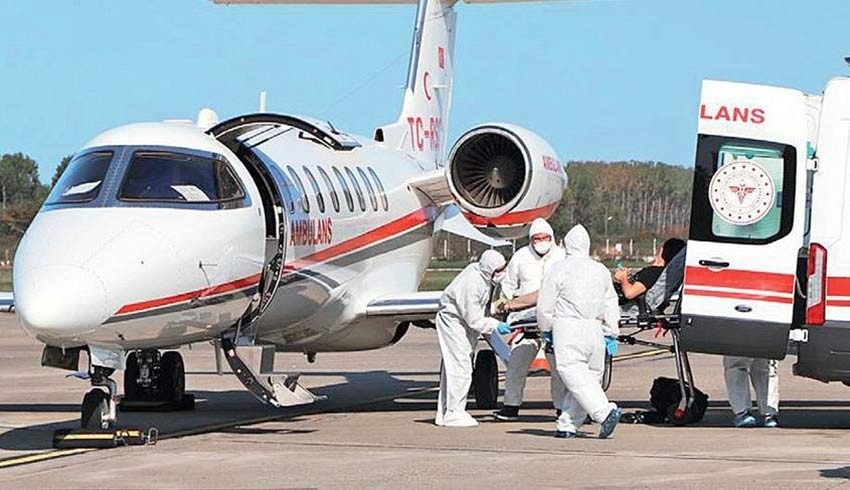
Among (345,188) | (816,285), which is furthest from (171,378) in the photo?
(816,285)

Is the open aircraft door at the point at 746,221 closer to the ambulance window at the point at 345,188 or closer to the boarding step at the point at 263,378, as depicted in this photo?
the boarding step at the point at 263,378

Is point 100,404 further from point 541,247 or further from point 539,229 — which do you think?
point 539,229

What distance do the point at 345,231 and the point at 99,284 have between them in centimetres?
571

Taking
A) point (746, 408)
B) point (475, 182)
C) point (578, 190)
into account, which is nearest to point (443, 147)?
point (475, 182)

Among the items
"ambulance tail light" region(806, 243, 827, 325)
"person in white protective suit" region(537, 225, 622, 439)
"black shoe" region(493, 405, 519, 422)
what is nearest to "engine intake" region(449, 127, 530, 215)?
"black shoe" region(493, 405, 519, 422)

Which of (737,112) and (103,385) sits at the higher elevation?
(737,112)

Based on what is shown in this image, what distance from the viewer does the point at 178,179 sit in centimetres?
1509

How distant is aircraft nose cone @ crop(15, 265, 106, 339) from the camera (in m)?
13.3

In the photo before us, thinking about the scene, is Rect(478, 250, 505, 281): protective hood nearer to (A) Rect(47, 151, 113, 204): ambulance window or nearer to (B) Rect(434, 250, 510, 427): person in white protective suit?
(B) Rect(434, 250, 510, 427): person in white protective suit

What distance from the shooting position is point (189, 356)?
3123 centimetres

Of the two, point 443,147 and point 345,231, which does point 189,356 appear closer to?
point 443,147

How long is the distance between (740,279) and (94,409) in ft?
18.1

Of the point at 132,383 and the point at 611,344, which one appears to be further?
the point at 132,383

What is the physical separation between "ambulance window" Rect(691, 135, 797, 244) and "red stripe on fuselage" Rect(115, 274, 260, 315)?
3.89m
